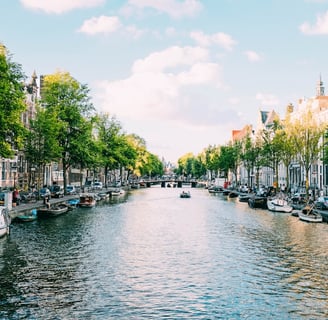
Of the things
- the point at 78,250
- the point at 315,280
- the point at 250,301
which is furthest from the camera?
the point at 78,250

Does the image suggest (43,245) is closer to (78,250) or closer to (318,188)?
(78,250)

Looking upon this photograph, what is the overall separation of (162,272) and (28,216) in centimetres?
2663

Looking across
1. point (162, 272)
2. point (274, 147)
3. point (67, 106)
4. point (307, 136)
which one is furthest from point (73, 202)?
point (162, 272)

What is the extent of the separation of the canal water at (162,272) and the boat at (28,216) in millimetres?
1328

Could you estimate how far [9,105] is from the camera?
4562 centimetres

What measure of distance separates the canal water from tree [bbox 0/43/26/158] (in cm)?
834

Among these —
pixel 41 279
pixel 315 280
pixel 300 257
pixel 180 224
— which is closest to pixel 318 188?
pixel 180 224

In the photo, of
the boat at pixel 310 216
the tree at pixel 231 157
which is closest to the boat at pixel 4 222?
the boat at pixel 310 216

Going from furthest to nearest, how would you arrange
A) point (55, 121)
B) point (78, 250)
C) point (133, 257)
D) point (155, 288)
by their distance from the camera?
point (55, 121)
point (78, 250)
point (133, 257)
point (155, 288)

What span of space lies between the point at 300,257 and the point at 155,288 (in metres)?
13.5

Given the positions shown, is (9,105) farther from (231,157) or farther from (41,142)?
(231,157)

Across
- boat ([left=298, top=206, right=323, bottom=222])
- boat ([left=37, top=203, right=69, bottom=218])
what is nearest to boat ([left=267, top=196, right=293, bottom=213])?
boat ([left=298, top=206, right=323, bottom=222])

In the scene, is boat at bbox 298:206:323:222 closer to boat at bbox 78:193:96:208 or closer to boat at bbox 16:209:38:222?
boat at bbox 16:209:38:222

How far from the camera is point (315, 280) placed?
27.6 m
